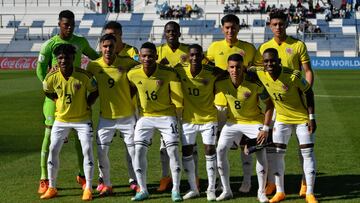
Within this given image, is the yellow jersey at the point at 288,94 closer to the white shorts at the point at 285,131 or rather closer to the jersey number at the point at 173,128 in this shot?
the white shorts at the point at 285,131

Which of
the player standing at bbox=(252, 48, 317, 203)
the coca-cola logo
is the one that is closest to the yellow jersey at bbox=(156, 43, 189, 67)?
the player standing at bbox=(252, 48, 317, 203)

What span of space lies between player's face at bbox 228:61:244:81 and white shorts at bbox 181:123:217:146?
0.76m

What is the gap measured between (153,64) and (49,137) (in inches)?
80.5

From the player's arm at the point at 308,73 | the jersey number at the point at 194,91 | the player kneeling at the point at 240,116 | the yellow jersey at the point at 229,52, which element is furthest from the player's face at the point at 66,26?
the player's arm at the point at 308,73

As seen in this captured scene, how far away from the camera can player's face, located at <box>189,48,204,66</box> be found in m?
9.67

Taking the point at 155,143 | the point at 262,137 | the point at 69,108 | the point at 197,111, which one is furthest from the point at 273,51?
the point at 155,143

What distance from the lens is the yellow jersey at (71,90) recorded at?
9.84 m

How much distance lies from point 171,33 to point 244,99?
1.53m

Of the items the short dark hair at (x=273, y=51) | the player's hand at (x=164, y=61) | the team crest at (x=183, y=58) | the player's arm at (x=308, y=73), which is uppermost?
the short dark hair at (x=273, y=51)

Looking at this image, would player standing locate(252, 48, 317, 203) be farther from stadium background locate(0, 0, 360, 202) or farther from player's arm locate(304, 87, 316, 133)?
stadium background locate(0, 0, 360, 202)

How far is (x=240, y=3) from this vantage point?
58.1 meters

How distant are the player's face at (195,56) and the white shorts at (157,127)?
34.4 inches

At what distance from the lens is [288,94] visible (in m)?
9.52

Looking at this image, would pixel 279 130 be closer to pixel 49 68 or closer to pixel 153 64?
pixel 153 64
